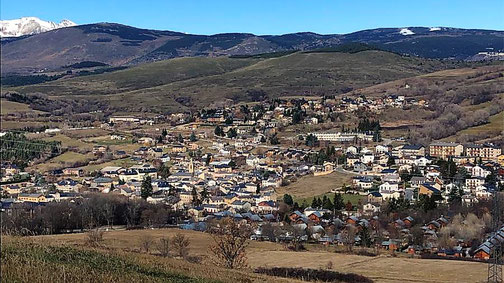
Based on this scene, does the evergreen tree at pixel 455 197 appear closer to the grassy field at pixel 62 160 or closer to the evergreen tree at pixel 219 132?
the grassy field at pixel 62 160

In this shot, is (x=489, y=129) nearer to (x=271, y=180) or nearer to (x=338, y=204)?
(x=271, y=180)

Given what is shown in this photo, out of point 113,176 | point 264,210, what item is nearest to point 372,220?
point 264,210

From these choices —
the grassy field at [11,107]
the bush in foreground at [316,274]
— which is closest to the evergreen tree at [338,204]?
the bush in foreground at [316,274]

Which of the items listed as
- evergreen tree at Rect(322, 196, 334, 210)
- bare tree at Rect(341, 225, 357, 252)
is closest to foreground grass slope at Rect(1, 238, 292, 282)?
bare tree at Rect(341, 225, 357, 252)

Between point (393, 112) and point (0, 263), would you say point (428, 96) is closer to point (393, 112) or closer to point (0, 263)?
point (393, 112)

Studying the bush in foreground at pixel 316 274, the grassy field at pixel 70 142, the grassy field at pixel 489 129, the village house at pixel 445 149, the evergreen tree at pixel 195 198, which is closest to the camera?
the bush in foreground at pixel 316 274

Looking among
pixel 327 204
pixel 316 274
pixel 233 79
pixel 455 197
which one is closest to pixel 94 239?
pixel 316 274
